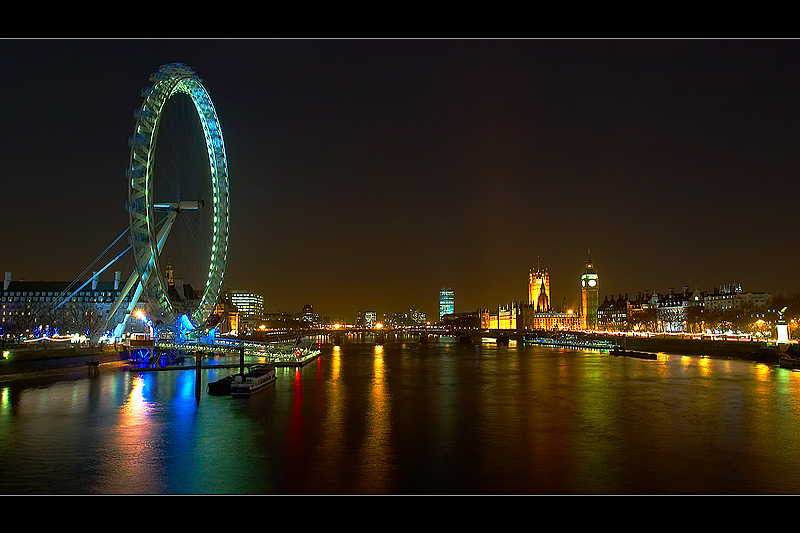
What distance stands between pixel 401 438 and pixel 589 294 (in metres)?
177

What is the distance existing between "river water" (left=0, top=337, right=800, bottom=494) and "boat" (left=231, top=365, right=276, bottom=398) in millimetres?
695

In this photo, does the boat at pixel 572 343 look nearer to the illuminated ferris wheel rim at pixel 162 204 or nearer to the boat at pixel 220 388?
the illuminated ferris wheel rim at pixel 162 204

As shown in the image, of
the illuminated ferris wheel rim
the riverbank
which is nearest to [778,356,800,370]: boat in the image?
the illuminated ferris wheel rim

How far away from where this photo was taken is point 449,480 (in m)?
18.5

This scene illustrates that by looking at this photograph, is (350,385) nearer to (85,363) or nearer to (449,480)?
(85,363)

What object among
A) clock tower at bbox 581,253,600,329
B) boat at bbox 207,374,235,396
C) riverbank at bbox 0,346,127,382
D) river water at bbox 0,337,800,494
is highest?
clock tower at bbox 581,253,600,329

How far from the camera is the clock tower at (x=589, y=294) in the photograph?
187 metres

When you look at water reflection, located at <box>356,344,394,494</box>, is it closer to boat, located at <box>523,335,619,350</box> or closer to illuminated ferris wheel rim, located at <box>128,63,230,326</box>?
illuminated ferris wheel rim, located at <box>128,63,230,326</box>

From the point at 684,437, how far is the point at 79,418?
22.6 meters

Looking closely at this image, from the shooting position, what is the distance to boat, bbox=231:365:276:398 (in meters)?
36.4

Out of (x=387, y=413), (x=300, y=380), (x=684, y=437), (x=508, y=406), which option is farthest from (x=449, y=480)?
(x=300, y=380)

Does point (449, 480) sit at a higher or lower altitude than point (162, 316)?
lower

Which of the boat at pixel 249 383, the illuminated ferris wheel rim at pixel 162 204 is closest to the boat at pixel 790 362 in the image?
the boat at pixel 249 383

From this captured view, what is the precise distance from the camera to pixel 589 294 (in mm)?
193375
